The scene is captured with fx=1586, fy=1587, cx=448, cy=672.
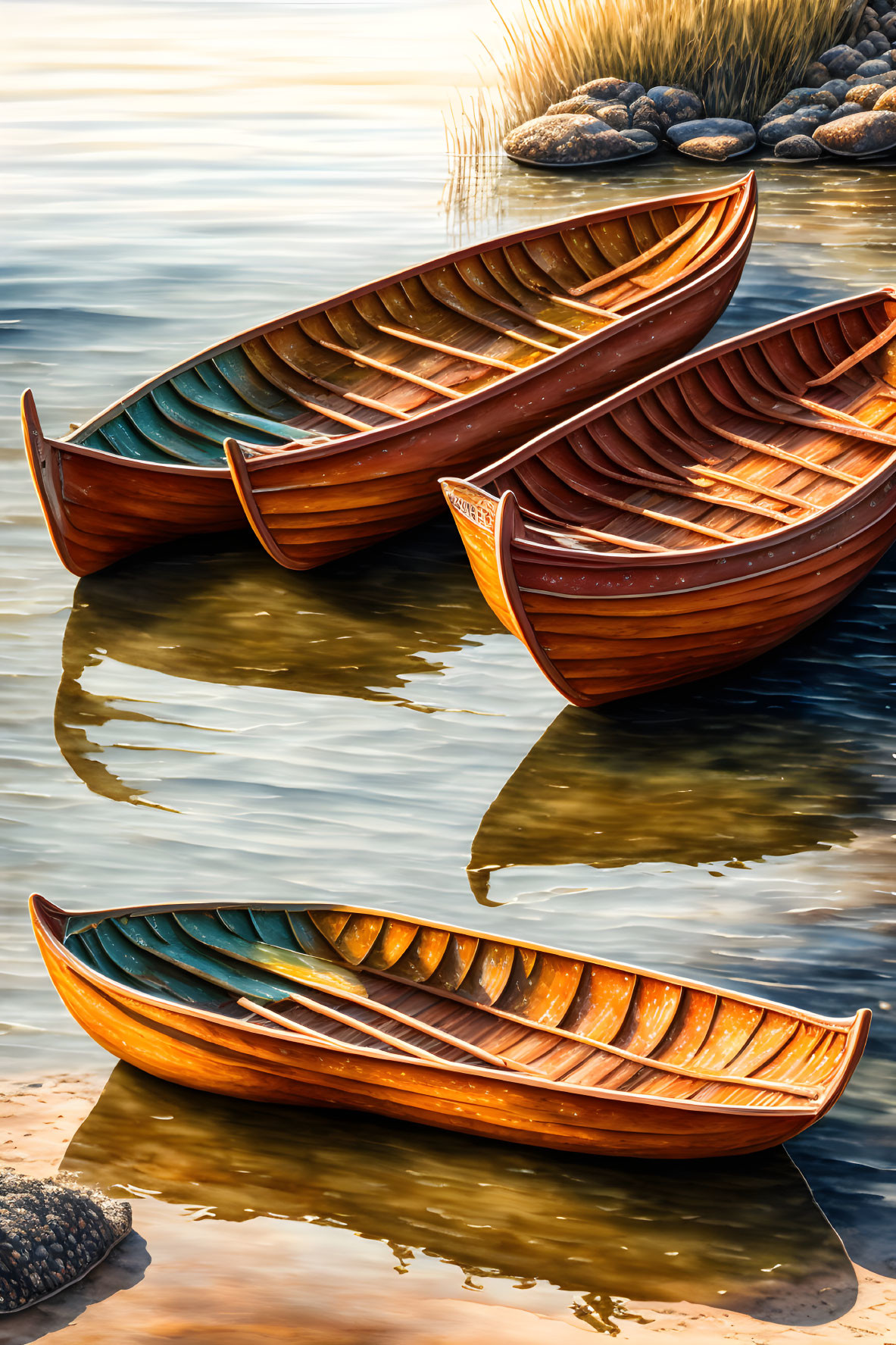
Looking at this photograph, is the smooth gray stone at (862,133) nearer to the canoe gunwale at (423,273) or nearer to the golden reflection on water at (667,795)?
the canoe gunwale at (423,273)

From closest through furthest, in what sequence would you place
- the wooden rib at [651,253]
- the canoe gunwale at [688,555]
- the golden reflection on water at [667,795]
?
the golden reflection on water at [667,795], the canoe gunwale at [688,555], the wooden rib at [651,253]

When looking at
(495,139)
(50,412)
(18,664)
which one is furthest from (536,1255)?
(495,139)

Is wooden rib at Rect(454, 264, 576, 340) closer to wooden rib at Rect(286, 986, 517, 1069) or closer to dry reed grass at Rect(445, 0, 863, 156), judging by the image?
wooden rib at Rect(286, 986, 517, 1069)

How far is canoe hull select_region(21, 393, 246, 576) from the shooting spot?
8.66 metres

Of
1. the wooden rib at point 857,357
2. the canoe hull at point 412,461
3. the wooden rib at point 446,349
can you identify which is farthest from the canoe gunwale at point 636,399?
the wooden rib at point 446,349

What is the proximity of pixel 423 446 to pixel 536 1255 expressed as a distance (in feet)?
16.9

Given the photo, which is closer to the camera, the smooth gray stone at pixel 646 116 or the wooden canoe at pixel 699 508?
the wooden canoe at pixel 699 508

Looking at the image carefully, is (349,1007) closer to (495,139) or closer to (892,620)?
(892,620)

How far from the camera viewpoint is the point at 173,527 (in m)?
9.38

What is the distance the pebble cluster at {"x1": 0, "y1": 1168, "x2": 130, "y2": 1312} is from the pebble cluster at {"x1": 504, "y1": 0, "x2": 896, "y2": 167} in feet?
50.3

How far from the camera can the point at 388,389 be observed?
33.5 ft

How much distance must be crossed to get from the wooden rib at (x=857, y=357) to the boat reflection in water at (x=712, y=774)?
213cm

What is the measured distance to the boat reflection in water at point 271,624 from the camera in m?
8.42

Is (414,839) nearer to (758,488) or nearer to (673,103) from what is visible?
(758,488)
